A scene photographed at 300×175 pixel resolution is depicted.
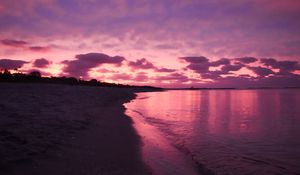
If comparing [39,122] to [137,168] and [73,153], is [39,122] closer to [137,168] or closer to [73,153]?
[73,153]

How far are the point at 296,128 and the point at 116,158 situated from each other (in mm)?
17082

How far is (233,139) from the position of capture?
15773 millimetres

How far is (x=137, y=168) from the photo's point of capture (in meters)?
8.80

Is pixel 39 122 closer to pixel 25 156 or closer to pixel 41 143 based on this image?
pixel 41 143

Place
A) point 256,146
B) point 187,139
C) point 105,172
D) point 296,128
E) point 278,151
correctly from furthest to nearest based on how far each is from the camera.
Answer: point 296,128
point 187,139
point 256,146
point 278,151
point 105,172

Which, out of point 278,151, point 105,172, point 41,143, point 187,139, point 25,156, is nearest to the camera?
point 105,172

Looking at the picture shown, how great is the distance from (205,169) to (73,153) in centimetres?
501

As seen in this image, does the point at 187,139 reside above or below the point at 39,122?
below

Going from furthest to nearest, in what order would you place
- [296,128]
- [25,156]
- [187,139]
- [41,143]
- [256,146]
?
[296,128] → [187,139] → [256,146] → [41,143] → [25,156]

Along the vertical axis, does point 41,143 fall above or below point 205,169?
above

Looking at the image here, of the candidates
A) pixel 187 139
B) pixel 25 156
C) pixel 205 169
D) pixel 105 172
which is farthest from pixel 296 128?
pixel 25 156

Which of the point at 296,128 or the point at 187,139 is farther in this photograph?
the point at 296,128

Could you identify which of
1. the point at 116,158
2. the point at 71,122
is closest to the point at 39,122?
the point at 71,122

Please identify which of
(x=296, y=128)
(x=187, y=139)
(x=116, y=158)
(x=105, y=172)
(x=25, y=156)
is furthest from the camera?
(x=296, y=128)
